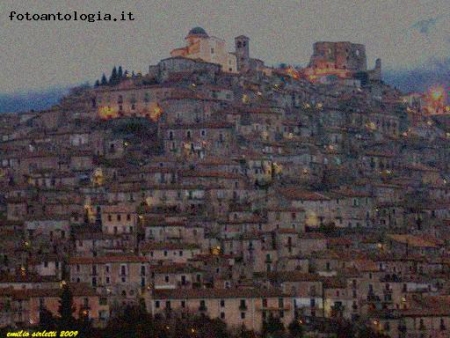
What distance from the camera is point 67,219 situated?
70.7 metres

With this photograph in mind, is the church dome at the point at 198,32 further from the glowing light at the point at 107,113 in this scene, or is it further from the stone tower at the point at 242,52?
the glowing light at the point at 107,113

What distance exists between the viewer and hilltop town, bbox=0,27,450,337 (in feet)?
209

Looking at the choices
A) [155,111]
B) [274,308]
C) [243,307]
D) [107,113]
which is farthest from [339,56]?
[243,307]

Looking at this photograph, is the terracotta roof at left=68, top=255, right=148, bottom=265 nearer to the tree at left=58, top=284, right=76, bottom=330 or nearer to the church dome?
the tree at left=58, top=284, right=76, bottom=330

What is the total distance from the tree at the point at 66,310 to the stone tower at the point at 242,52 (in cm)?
4755

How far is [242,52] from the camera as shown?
349ft

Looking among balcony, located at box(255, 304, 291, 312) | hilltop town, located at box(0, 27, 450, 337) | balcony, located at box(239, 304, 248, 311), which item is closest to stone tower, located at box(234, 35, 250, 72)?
hilltop town, located at box(0, 27, 450, 337)

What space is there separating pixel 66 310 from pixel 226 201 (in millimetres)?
19564

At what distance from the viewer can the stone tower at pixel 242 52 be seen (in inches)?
4139

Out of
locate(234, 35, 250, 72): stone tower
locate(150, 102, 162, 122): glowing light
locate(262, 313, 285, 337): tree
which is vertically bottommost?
locate(262, 313, 285, 337): tree

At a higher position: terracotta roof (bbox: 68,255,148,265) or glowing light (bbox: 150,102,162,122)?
glowing light (bbox: 150,102,162,122)

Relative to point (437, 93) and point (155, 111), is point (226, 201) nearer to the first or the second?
point (155, 111)

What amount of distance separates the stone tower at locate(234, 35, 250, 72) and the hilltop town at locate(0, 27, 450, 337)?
0.48 ft

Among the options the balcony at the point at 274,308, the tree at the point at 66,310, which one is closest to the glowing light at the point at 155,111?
the balcony at the point at 274,308
